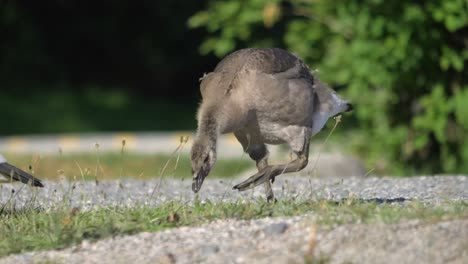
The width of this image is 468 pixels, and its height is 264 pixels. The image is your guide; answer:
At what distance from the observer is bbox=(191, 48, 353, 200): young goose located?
7.31 metres

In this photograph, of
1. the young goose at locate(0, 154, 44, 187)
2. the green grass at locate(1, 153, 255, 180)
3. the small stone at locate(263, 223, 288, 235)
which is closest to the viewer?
the small stone at locate(263, 223, 288, 235)

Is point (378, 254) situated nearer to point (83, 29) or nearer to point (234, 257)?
point (234, 257)

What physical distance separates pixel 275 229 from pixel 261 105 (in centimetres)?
137

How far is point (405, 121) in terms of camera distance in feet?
43.3

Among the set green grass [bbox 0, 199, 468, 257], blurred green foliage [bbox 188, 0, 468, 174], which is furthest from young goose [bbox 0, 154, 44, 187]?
blurred green foliage [bbox 188, 0, 468, 174]

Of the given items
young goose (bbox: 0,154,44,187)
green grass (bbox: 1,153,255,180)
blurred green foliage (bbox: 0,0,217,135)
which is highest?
blurred green foliage (bbox: 0,0,217,135)

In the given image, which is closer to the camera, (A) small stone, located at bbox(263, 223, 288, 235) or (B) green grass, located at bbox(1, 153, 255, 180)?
(A) small stone, located at bbox(263, 223, 288, 235)

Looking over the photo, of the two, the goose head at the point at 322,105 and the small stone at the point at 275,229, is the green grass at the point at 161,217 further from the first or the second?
the goose head at the point at 322,105

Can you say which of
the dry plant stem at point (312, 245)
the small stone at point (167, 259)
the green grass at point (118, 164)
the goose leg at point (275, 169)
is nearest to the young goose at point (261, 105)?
the goose leg at point (275, 169)

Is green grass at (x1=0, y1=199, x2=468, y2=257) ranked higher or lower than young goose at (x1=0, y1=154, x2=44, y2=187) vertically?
lower

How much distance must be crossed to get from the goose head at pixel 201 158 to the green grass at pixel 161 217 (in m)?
0.25

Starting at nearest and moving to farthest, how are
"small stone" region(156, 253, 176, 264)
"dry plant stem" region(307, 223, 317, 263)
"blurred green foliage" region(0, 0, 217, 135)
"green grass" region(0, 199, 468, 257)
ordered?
"dry plant stem" region(307, 223, 317, 263) → "small stone" region(156, 253, 176, 264) → "green grass" region(0, 199, 468, 257) → "blurred green foliage" region(0, 0, 217, 135)

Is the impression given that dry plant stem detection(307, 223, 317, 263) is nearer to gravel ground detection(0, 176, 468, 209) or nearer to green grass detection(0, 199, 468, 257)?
green grass detection(0, 199, 468, 257)

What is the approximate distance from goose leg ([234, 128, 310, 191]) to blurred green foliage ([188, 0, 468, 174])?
14.9 ft
